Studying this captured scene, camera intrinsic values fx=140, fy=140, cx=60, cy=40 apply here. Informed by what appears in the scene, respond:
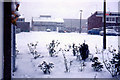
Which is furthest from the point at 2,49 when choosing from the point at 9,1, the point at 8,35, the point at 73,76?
the point at 73,76

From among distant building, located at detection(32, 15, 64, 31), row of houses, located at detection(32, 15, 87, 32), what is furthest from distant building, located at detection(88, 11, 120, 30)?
distant building, located at detection(32, 15, 64, 31)

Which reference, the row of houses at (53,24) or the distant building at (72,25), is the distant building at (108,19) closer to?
the distant building at (72,25)

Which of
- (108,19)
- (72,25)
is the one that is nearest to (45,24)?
(72,25)

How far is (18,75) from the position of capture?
342 centimetres

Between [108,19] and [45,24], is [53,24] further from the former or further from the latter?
[108,19]

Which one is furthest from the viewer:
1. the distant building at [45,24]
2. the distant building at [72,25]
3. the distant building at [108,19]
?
the distant building at [72,25]

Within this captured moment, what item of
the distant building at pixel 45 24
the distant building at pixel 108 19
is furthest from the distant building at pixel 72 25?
the distant building at pixel 108 19

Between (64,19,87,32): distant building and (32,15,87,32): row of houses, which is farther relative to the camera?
(64,19,87,32): distant building

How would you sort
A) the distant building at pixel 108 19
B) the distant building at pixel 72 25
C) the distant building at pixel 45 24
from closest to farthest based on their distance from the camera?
the distant building at pixel 108 19 < the distant building at pixel 45 24 < the distant building at pixel 72 25

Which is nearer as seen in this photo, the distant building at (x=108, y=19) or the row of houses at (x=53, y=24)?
the distant building at (x=108, y=19)

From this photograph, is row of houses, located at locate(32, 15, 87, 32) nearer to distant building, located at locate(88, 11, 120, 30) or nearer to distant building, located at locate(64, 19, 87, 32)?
distant building, located at locate(64, 19, 87, 32)

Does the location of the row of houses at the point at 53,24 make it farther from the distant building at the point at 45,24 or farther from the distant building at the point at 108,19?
the distant building at the point at 108,19

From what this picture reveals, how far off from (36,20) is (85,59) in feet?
167

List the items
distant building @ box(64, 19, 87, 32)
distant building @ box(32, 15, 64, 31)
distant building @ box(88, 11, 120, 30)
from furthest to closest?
distant building @ box(64, 19, 87, 32)
distant building @ box(32, 15, 64, 31)
distant building @ box(88, 11, 120, 30)
